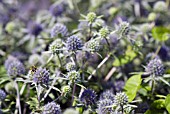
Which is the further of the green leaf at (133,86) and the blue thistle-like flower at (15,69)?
the blue thistle-like flower at (15,69)

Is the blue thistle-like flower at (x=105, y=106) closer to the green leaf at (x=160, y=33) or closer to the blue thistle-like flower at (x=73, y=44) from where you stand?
the blue thistle-like flower at (x=73, y=44)

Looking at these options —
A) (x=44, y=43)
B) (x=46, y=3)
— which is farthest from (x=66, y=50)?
(x=46, y=3)

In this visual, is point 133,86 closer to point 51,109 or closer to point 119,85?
point 119,85

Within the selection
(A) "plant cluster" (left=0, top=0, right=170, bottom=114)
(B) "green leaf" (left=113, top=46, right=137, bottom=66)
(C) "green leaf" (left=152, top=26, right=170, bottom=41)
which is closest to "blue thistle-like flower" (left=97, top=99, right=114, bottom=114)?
(A) "plant cluster" (left=0, top=0, right=170, bottom=114)

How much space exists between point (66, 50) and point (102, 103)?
0.21 metres

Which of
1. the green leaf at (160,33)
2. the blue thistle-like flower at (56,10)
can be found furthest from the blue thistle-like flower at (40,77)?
the blue thistle-like flower at (56,10)

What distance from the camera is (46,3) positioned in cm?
259

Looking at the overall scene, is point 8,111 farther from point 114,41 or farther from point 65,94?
point 114,41

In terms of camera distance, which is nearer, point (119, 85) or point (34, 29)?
point (119, 85)

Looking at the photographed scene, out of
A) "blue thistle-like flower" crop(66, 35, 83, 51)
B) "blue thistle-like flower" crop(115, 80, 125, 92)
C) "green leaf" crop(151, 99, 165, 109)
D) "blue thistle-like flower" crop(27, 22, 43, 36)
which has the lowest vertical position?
"green leaf" crop(151, 99, 165, 109)

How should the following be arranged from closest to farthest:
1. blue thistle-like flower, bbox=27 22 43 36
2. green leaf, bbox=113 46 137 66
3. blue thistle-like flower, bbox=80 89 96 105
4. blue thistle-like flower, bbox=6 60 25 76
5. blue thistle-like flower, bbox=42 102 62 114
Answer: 1. blue thistle-like flower, bbox=42 102 62 114
2. blue thistle-like flower, bbox=80 89 96 105
3. blue thistle-like flower, bbox=6 60 25 76
4. green leaf, bbox=113 46 137 66
5. blue thistle-like flower, bbox=27 22 43 36

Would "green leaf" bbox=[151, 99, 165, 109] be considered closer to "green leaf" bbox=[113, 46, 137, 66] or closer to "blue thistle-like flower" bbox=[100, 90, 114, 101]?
"blue thistle-like flower" bbox=[100, 90, 114, 101]

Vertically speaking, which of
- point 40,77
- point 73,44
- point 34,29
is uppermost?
point 34,29

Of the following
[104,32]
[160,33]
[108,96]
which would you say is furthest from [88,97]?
[160,33]
